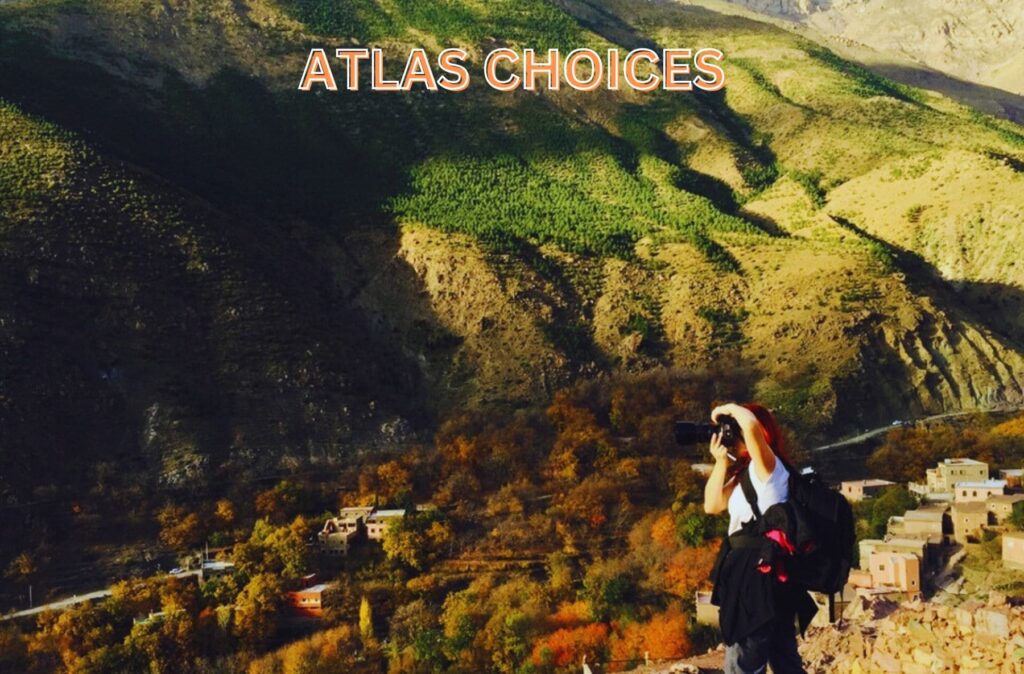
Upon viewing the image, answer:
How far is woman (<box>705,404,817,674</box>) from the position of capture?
595 cm

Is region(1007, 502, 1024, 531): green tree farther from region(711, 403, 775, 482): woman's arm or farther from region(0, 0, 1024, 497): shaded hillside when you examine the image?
region(711, 403, 775, 482): woman's arm

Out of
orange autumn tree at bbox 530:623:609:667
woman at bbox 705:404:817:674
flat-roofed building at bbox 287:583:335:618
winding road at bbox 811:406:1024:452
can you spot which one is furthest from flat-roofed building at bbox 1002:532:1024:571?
woman at bbox 705:404:817:674

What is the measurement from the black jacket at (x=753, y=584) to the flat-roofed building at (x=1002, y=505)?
28546mm

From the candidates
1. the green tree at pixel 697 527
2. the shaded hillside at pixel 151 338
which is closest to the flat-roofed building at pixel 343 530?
the shaded hillside at pixel 151 338

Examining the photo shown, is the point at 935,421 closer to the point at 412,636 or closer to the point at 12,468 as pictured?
the point at 412,636

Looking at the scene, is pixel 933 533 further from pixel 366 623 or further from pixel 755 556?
pixel 755 556

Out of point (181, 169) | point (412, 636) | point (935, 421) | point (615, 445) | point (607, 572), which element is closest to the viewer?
point (412, 636)

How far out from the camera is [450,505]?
3625 cm

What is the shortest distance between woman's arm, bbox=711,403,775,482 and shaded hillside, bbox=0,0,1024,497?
109ft

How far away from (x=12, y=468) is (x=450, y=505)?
13.5 meters

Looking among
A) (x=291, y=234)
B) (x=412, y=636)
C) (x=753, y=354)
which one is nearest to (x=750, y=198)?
(x=753, y=354)

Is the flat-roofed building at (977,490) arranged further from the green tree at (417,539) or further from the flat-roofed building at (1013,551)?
the green tree at (417,539)

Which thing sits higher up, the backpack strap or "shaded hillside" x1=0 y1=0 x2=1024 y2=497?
"shaded hillside" x1=0 y1=0 x2=1024 y2=497

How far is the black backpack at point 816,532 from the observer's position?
19.4ft
